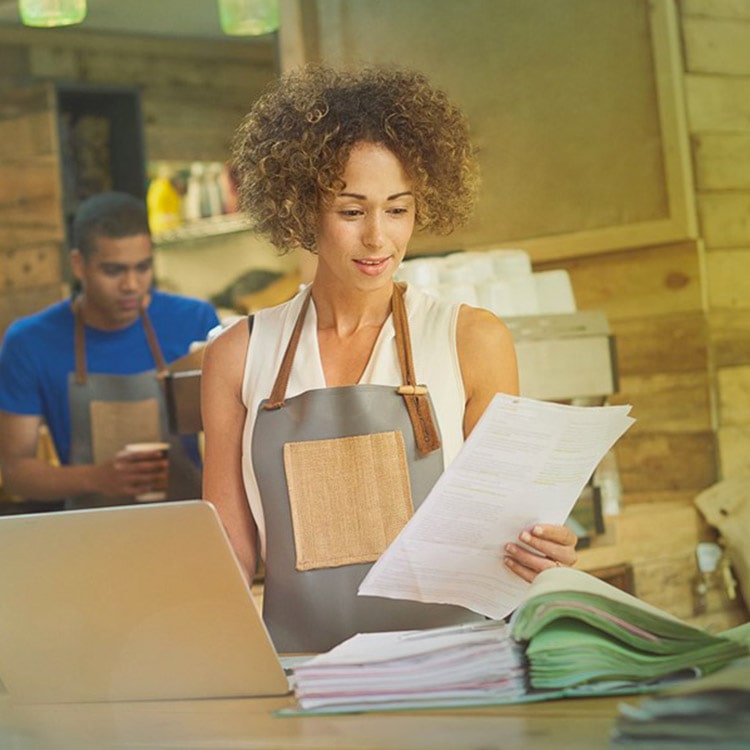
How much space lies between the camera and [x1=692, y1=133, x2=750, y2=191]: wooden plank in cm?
364

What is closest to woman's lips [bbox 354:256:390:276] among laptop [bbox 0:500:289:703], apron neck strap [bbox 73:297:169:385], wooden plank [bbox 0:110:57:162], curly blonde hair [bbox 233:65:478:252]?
curly blonde hair [bbox 233:65:478:252]

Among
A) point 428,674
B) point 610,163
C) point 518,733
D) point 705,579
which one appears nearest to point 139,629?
point 428,674

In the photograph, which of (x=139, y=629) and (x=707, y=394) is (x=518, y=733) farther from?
(x=707, y=394)

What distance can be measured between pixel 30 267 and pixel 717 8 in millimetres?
3312

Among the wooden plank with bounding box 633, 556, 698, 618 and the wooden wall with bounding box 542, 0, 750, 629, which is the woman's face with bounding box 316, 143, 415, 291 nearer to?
the wooden plank with bounding box 633, 556, 698, 618

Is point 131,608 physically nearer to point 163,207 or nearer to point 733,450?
point 733,450

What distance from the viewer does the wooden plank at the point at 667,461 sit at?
3.70 metres

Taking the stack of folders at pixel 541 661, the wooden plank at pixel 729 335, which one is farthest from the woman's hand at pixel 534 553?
the wooden plank at pixel 729 335

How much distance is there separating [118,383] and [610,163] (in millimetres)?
1402

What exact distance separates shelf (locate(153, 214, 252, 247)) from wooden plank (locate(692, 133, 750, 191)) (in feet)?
10.3

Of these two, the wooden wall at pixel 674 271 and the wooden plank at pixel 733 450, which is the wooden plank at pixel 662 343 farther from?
the wooden plank at pixel 733 450

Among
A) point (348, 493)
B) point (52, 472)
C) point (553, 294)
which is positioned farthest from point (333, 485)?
point (52, 472)

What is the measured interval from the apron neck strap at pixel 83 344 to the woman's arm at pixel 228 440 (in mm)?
1621

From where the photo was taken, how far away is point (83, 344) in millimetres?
3854
